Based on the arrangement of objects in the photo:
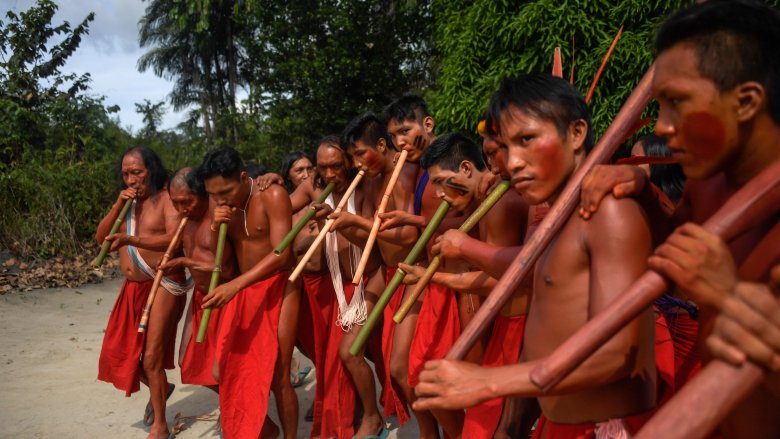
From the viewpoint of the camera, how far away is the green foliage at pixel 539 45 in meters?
7.88

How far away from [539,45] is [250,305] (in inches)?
240

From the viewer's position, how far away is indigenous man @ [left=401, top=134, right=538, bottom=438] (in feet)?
9.40

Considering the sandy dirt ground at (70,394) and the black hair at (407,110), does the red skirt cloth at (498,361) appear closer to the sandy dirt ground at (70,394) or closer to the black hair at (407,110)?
the sandy dirt ground at (70,394)

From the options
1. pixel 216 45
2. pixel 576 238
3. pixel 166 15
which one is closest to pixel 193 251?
pixel 576 238

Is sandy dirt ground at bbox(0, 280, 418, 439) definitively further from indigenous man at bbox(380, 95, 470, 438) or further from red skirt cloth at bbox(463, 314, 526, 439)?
red skirt cloth at bbox(463, 314, 526, 439)

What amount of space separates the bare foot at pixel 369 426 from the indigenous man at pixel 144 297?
4.21 ft

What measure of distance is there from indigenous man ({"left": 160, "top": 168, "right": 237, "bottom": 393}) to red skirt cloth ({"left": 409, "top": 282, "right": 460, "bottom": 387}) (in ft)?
4.47

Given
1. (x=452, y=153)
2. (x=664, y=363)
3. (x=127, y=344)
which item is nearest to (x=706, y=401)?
(x=664, y=363)

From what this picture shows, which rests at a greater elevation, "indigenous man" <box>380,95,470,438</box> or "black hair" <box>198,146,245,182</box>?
"black hair" <box>198,146,245,182</box>

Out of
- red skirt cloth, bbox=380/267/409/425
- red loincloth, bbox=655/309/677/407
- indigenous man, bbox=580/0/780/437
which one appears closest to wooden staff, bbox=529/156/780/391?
indigenous man, bbox=580/0/780/437

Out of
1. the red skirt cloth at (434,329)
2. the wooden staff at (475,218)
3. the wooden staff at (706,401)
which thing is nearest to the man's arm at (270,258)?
the red skirt cloth at (434,329)

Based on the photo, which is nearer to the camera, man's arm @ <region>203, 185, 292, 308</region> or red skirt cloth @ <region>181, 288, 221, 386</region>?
man's arm @ <region>203, 185, 292, 308</region>

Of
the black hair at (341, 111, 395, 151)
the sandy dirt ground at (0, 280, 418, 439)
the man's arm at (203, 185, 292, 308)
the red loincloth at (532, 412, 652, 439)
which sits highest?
the black hair at (341, 111, 395, 151)

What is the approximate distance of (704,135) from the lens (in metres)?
1.29
